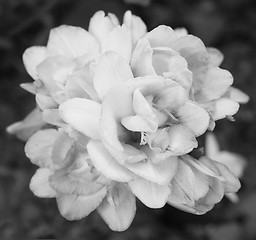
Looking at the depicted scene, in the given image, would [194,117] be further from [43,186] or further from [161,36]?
[43,186]

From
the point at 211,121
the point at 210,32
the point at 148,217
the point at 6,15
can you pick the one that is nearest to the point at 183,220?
the point at 148,217

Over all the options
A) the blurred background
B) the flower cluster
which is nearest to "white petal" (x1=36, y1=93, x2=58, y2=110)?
the flower cluster

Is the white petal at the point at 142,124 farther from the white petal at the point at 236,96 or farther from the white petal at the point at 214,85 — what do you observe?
the white petal at the point at 236,96

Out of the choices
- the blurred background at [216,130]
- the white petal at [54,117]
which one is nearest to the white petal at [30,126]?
the white petal at [54,117]

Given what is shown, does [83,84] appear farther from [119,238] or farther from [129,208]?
[119,238]

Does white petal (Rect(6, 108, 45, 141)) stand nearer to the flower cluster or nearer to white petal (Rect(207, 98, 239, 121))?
the flower cluster

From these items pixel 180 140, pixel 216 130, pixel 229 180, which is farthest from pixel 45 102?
pixel 216 130
